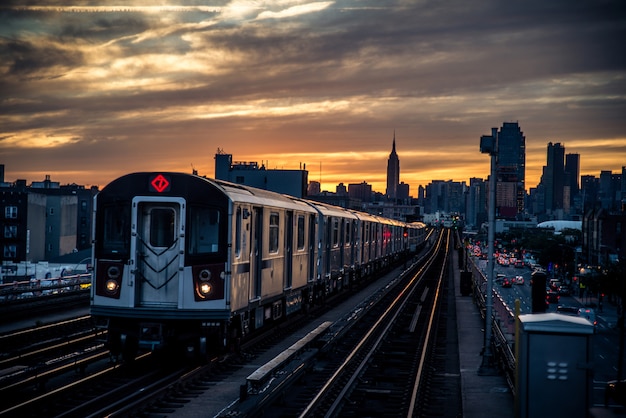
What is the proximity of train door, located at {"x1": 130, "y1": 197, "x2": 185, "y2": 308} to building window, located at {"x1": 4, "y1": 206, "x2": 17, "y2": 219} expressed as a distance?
5832cm

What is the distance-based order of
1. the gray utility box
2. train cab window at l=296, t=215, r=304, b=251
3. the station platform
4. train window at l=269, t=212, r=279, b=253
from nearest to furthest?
the gray utility box → the station platform → train window at l=269, t=212, r=279, b=253 → train cab window at l=296, t=215, r=304, b=251

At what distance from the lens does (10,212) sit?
67.8 metres

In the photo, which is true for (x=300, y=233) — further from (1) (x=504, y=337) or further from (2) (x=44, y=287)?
(2) (x=44, y=287)

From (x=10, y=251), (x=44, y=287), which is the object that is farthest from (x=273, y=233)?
(x=10, y=251)

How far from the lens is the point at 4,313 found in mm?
21844

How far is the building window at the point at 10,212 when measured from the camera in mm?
67606

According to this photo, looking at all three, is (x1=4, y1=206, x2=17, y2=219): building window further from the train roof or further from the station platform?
the station platform

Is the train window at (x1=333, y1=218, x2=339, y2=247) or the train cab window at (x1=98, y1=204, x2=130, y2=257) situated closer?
the train cab window at (x1=98, y1=204, x2=130, y2=257)

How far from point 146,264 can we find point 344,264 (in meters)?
→ 18.7

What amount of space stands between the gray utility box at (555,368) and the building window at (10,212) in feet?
213

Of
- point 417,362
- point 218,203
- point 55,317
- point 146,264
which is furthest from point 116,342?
point 55,317

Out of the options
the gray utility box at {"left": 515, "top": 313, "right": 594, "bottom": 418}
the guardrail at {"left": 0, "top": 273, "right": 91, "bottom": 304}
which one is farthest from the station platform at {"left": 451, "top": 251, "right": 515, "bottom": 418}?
the guardrail at {"left": 0, "top": 273, "right": 91, "bottom": 304}

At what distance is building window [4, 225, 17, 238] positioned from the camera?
222ft

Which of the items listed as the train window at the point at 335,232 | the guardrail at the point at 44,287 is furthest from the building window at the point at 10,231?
the train window at the point at 335,232
